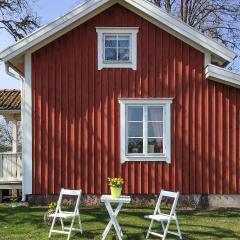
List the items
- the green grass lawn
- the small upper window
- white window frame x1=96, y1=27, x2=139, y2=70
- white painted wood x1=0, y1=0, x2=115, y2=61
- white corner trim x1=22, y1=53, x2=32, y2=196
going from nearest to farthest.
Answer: the green grass lawn → white painted wood x1=0, y1=0, x2=115, y2=61 → white corner trim x1=22, y1=53, x2=32, y2=196 → white window frame x1=96, y1=27, x2=139, y2=70 → the small upper window

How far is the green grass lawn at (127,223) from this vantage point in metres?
10.6

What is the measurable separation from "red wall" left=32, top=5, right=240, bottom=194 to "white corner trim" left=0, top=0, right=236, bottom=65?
0.32 metres

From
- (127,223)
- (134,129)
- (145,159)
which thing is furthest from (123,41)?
(127,223)

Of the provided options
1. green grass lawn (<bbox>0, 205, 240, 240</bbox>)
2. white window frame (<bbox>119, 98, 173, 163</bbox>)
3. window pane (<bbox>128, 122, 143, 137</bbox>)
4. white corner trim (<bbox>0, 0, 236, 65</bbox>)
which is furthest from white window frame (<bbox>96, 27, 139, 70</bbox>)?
green grass lawn (<bbox>0, 205, 240, 240</bbox>)

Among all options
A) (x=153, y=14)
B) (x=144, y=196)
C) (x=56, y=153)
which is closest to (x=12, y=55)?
(x=56, y=153)

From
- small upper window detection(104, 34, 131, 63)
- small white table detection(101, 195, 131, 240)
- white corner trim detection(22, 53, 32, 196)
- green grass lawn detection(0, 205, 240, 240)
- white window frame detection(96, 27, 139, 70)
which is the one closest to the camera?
small white table detection(101, 195, 131, 240)

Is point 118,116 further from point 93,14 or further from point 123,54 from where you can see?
point 93,14

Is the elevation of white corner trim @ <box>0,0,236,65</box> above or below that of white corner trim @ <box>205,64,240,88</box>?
above

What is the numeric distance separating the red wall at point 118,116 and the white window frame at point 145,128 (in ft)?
0.47

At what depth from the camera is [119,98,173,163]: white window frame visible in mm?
14320

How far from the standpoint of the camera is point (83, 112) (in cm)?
1436

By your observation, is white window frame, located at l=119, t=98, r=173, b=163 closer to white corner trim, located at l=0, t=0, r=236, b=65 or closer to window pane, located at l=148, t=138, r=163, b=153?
window pane, located at l=148, t=138, r=163, b=153

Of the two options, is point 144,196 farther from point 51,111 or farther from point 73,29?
point 73,29

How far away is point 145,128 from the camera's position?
14.3 m
